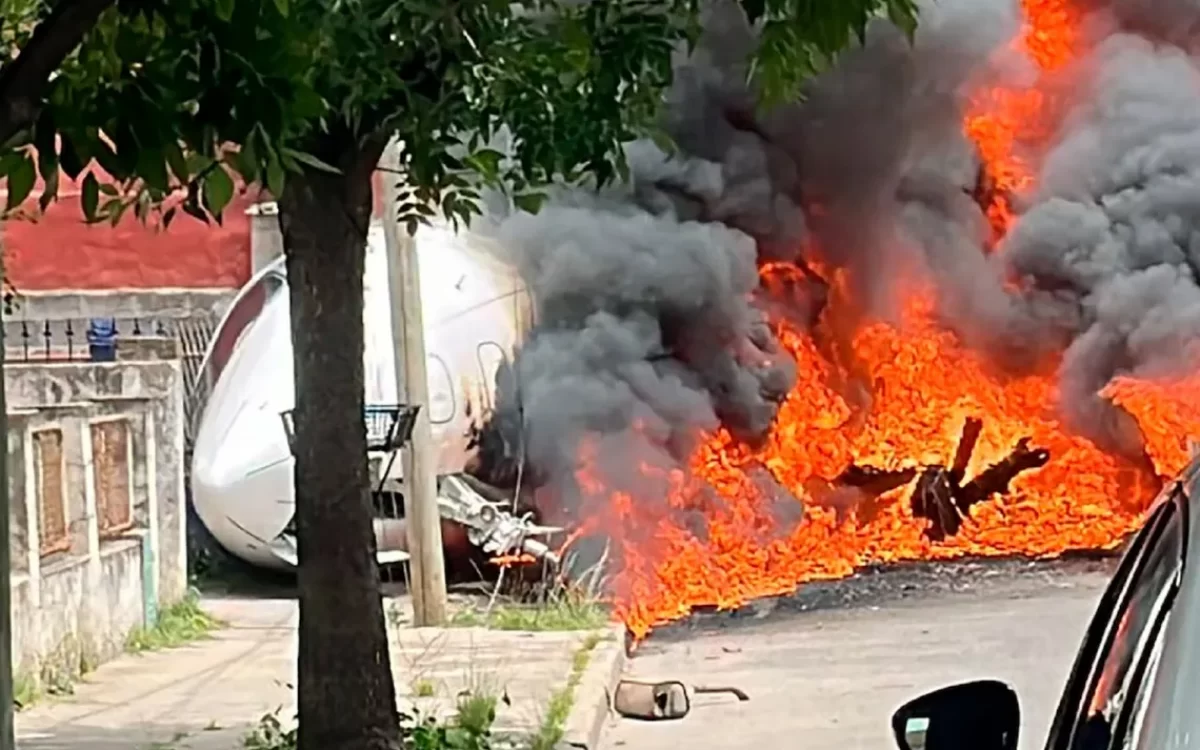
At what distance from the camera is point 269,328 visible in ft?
42.5

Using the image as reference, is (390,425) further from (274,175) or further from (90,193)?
(90,193)

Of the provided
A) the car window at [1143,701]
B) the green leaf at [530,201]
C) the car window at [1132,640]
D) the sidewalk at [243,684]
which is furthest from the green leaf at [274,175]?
the sidewalk at [243,684]

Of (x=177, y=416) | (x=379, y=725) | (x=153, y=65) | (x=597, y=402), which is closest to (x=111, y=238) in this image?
(x=177, y=416)

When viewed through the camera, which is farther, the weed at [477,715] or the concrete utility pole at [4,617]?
the weed at [477,715]

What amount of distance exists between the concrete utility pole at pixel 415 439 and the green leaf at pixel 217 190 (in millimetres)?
7168

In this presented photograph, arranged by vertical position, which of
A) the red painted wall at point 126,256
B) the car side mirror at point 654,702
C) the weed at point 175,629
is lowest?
the car side mirror at point 654,702

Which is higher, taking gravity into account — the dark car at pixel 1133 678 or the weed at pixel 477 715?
the dark car at pixel 1133 678

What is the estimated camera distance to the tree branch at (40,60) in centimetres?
289

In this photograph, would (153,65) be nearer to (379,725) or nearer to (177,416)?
(379,725)

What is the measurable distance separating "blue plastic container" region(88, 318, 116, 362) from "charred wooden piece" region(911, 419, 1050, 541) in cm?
559

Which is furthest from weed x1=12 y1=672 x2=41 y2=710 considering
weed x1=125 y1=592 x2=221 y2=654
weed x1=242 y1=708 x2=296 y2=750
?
weed x1=125 y1=592 x2=221 y2=654

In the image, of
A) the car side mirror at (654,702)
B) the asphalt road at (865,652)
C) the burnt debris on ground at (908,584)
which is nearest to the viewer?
the asphalt road at (865,652)

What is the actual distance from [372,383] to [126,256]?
3511 millimetres

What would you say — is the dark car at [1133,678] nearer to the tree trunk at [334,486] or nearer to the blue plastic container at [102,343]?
the tree trunk at [334,486]
